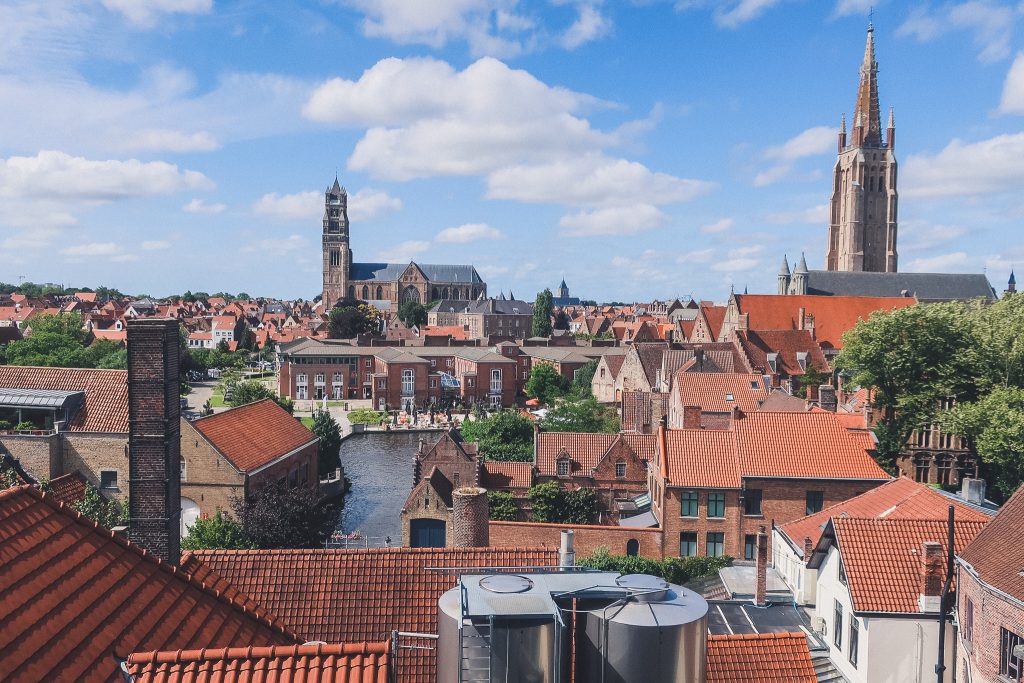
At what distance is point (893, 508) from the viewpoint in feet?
74.8

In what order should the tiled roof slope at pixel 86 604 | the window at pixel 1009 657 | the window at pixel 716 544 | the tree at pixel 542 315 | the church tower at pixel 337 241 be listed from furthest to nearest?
the church tower at pixel 337 241 → the tree at pixel 542 315 → the window at pixel 716 544 → the window at pixel 1009 657 → the tiled roof slope at pixel 86 604

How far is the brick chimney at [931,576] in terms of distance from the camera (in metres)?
17.4

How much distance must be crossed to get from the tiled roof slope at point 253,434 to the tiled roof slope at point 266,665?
24134 millimetres

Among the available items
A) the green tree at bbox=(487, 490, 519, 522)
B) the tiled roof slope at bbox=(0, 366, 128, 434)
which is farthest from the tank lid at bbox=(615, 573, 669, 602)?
the green tree at bbox=(487, 490, 519, 522)

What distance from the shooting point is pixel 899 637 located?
17891 millimetres

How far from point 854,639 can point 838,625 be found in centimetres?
121

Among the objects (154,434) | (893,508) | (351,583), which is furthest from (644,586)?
(893,508)

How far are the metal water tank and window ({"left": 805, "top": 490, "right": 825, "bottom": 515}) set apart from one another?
24.2 metres

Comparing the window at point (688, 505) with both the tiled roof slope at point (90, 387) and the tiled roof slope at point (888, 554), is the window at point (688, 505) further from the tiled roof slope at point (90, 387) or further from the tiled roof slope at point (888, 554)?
the tiled roof slope at point (90, 387)

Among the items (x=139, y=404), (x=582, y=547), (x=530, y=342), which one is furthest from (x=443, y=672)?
(x=530, y=342)

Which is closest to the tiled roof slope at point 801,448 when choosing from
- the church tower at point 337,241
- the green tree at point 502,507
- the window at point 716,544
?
the window at point 716,544

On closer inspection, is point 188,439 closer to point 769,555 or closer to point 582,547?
point 582,547

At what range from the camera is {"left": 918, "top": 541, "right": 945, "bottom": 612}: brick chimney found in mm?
17406

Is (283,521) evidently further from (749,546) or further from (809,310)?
(809,310)
